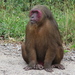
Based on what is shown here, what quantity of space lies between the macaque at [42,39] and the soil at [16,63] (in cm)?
16

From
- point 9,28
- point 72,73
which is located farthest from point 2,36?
point 72,73

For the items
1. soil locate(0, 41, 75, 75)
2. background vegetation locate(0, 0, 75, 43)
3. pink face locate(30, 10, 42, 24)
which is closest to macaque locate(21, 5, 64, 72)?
pink face locate(30, 10, 42, 24)

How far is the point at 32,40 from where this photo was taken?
17.6ft

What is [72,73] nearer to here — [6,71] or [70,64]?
[70,64]

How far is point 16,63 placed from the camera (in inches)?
229

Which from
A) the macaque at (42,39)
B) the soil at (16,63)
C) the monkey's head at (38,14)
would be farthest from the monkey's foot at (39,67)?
the monkey's head at (38,14)

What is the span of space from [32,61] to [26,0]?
7.40 metres

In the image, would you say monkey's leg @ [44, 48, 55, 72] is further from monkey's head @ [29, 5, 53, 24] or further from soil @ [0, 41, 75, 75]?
monkey's head @ [29, 5, 53, 24]

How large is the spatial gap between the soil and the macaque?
6.5 inches

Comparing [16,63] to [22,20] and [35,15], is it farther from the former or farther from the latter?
[22,20]

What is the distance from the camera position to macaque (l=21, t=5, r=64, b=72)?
5.24 m

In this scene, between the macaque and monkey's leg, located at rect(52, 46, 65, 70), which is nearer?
the macaque

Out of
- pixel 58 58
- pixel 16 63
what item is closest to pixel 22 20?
pixel 16 63

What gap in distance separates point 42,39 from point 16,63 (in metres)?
0.90
